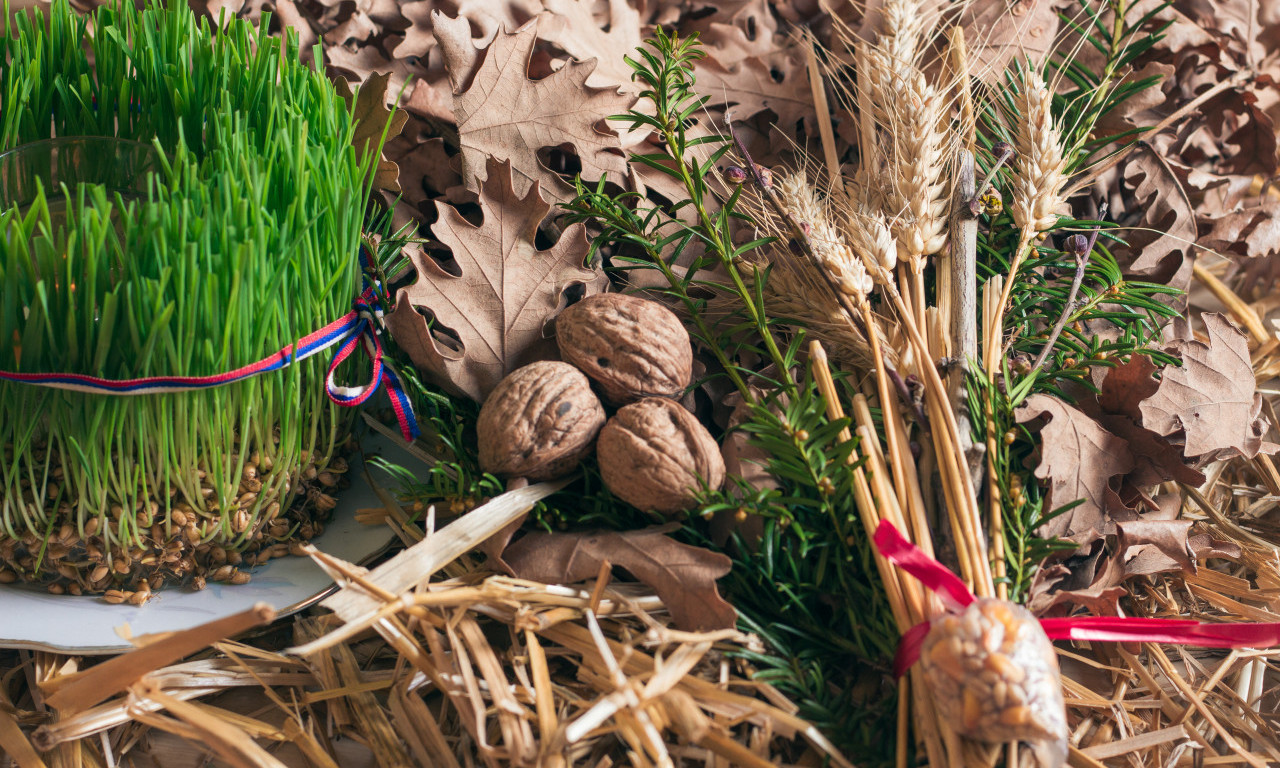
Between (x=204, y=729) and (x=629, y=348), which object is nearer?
(x=204, y=729)

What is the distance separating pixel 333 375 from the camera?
2.95 ft

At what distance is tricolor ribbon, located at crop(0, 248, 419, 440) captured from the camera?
2.37 ft

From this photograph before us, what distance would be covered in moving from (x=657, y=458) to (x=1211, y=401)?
63 centimetres

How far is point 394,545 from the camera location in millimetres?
953

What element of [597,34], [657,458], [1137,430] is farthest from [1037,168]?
[597,34]

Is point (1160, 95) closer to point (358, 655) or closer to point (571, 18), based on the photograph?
point (571, 18)

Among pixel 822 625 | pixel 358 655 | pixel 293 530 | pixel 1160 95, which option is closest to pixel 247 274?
pixel 293 530

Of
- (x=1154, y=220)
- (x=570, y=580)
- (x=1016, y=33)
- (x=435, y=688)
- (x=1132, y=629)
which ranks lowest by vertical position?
(x=435, y=688)

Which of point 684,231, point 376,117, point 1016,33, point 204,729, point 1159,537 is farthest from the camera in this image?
point 1016,33

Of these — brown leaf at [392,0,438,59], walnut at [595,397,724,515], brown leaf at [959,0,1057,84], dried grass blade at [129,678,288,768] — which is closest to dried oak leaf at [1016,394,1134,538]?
walnut at [595,397,724,515]

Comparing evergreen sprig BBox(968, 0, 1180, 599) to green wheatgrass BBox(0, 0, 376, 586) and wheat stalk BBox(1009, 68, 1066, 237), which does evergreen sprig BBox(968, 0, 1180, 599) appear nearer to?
wheat stalk BBox(1009, 68, 1066, 237)

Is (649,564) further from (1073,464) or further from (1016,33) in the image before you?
(1016,33)

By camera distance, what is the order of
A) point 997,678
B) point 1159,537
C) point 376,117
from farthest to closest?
1. point 376,117
2. point 1159,537
3. point 997,678

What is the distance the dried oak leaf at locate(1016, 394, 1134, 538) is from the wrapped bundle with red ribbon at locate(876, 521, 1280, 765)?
18 centimetres
